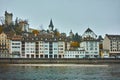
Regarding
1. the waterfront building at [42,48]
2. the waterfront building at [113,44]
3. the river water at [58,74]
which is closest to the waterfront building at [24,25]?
the waterfront building at [42,48]

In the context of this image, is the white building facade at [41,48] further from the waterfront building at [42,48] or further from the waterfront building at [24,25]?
the waterfront building at [24,25]

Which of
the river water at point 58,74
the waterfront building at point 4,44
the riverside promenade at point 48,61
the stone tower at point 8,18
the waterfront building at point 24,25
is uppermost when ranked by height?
the stone tower at point 8,18

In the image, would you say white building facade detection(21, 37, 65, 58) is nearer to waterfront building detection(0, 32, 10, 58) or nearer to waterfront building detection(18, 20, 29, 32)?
waterfront building detection(0, 32, 10, 58)

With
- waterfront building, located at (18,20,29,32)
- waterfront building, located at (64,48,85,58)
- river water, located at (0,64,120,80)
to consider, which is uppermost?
waterfront building, located at (18,20,29,32)

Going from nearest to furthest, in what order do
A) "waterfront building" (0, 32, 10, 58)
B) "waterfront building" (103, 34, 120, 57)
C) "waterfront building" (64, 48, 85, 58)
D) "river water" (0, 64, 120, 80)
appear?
1. "river water" (0, 64, 120, 80)
2. "waterfront building" (0, 32, 10, 58)
3. "waterfront building" (64, 48, 85, 58)
4. "waterfront building" (103, 34, 120, 57)

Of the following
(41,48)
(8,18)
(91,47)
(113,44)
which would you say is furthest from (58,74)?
(8,18)

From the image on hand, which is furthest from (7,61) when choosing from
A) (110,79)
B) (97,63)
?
(110,79)

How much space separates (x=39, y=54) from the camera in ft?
393

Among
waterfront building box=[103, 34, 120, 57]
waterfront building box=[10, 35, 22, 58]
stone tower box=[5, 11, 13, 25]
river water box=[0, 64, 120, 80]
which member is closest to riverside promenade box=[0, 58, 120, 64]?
waterfront building box=[10, 35, 22, 58]

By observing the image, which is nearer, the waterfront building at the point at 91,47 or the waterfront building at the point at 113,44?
the waterfront building at the point at 91,47

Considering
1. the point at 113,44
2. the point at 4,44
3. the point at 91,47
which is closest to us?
the point at 4,44

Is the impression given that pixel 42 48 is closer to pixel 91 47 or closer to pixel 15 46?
pixel 15 46

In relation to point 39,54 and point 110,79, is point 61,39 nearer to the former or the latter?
point 39,54

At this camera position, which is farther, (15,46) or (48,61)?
(15,46)
